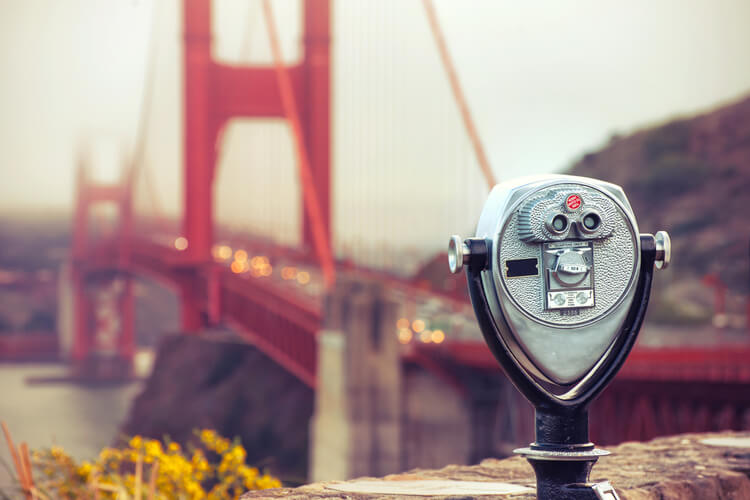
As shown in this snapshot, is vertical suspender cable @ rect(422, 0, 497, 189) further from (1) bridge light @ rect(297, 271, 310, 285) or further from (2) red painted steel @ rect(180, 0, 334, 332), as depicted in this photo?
(2) red painted steel @ rect(180, 0, 334, 332)

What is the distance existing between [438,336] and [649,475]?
1376cm

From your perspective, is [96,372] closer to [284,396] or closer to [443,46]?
[284,396]

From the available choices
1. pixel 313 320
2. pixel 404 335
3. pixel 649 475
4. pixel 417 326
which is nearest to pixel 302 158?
pixel 313 320

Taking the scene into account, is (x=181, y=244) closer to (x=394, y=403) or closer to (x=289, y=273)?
(x=289, y=273)

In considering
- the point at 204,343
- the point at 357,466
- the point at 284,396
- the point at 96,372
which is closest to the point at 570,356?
the point at 357,466

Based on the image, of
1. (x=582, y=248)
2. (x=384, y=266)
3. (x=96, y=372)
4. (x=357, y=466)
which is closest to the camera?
(x=582, y=248)

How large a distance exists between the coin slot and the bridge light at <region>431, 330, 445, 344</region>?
13.8 m

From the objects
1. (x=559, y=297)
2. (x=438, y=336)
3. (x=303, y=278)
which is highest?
(x=559, y=297)

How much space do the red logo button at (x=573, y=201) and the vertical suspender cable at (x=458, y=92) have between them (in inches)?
752

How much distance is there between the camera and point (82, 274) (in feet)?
162

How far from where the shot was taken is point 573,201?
7.21 feet

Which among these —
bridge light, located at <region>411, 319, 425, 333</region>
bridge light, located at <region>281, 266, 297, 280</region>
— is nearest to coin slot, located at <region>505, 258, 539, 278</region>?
bridge light, located at <region>411, 319, 425, 333</region>

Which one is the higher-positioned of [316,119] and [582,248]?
[316,119]

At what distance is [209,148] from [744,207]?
2194 centimetres
